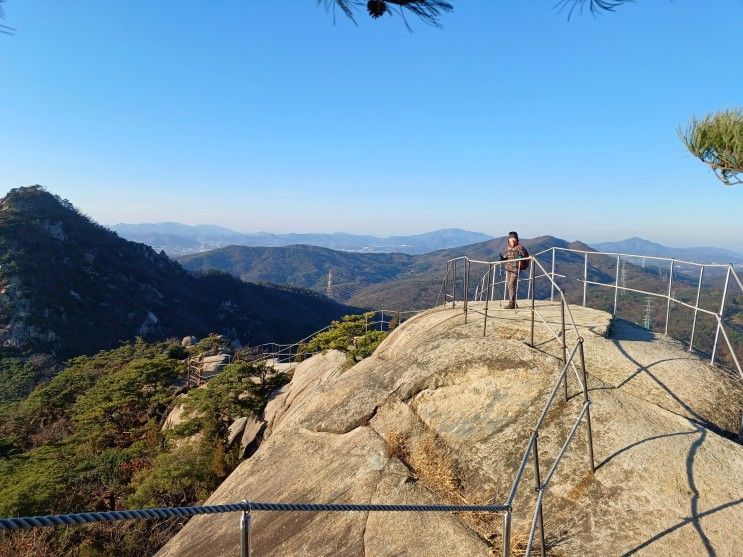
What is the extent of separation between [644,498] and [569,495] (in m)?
0.75

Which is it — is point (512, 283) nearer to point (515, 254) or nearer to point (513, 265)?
point (513, 265)

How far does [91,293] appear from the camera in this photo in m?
74.9

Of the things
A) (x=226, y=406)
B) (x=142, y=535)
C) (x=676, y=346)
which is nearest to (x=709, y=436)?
(x=676, y=346)

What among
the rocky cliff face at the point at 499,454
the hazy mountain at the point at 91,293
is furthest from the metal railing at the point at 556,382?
the hazy mountain at the point at 91,293

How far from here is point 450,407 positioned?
7238 mm

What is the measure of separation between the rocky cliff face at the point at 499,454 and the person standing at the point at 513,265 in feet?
4.67

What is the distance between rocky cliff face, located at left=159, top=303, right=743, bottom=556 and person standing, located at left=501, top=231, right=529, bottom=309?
1424 mm

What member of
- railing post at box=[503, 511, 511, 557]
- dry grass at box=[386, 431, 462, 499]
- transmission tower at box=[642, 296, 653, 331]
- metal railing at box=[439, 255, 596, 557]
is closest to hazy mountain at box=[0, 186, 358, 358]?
metal railing at box=[439, 255, 596, 557]

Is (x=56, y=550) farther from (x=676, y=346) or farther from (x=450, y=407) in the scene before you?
(x=676, y=346)

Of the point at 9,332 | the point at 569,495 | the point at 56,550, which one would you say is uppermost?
the point at 569,495

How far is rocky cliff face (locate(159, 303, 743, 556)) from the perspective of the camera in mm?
4840

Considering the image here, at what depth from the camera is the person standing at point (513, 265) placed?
10.3 m

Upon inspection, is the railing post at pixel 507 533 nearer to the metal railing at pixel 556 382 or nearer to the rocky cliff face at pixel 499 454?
the metal railing at pixel 556 382

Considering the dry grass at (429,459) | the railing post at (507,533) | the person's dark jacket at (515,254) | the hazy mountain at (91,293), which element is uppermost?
the person's dark jacket at (515,254)
